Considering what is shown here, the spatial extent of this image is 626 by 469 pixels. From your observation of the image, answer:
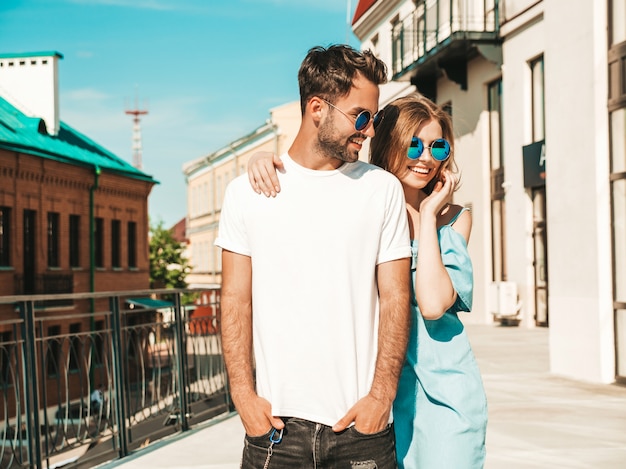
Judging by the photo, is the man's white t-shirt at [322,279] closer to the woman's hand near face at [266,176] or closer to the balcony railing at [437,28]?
the woman's hand near face at [266,176]

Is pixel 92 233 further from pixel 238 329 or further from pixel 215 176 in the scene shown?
pixel 238 329

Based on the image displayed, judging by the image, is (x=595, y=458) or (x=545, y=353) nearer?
(x=595, y=458)

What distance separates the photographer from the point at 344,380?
91.3 inches

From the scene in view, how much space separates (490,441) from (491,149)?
15783 millimetres

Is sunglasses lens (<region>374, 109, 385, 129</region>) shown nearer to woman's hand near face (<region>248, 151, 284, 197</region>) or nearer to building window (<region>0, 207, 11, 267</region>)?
woman's hand near face (<region>248, 151, 284, 197</region>)

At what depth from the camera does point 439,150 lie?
262cm

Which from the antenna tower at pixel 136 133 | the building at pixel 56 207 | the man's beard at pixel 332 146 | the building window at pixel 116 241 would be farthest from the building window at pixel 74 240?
the antenna tower at pixel 136 133

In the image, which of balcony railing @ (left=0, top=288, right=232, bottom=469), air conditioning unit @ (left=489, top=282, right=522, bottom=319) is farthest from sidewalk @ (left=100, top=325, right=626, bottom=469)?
air conditioning unit @ (left=489, top=282, right=522, bottom=319)

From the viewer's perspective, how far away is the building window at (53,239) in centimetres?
3375

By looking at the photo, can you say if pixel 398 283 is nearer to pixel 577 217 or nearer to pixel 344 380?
pixel 344 380

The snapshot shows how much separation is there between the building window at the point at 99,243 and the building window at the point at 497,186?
2094cm

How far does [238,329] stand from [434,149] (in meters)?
0.80

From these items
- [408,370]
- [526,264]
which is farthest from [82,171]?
[408,370]

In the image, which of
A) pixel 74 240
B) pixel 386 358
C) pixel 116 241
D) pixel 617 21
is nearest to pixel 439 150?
pixel 386 358
